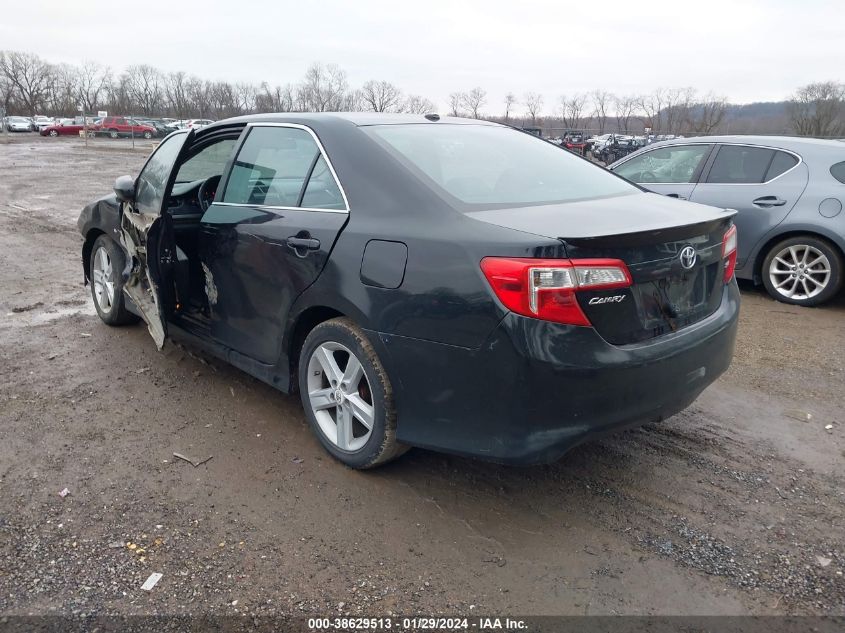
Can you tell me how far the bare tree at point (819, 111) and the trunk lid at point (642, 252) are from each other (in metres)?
38.5

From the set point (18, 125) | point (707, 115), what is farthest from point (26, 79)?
point (707, 115)

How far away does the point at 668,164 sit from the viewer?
7.31 metres

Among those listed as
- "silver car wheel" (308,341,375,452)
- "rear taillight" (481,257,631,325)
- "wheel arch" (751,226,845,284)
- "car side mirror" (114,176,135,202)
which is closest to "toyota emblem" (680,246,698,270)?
"rear taillight" (481,257,631,325)

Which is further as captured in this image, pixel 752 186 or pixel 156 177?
pixel 752 186

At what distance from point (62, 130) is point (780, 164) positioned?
6037cm

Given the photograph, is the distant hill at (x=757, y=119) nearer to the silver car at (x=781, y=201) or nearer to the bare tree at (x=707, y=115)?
the bare tree at (x=707, y=115)

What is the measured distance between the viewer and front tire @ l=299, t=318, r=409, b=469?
296 centimetres

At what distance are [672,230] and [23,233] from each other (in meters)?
9.90

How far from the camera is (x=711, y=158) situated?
698cm

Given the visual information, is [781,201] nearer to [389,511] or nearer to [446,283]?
[446,283]

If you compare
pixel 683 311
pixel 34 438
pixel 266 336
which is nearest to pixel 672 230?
pixel 683 311

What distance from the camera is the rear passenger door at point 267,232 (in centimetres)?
321

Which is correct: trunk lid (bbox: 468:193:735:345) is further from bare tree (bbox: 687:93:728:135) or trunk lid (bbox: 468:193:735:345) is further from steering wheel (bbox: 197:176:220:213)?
bare tree (bbox: 687:93:728:135)

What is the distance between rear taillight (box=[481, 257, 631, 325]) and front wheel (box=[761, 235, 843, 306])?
15.6 feet
